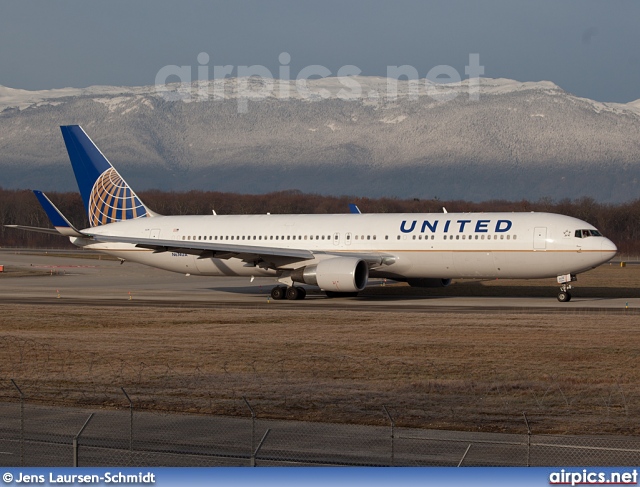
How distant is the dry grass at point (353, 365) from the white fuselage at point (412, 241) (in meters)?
6.49

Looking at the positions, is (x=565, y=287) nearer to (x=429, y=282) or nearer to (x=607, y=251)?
(x=607, y=251)

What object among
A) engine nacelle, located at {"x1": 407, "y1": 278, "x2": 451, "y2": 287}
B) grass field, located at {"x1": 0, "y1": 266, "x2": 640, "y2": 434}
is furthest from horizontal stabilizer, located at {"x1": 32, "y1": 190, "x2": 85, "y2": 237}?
engine nacelle, located at {"x1": 407, "y1": 278, "x2": 451, "y2": 287}

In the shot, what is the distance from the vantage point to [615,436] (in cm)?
1598

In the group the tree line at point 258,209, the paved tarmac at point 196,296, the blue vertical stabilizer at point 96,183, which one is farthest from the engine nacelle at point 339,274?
the tree line at point 258,209

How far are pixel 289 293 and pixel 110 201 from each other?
13.5 metres

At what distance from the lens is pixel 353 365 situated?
80.0 ft

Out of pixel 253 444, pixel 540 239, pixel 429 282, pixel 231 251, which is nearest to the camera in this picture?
pixel 253 444

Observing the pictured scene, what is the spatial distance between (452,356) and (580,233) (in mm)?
19133

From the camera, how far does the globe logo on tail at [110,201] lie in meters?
54.1

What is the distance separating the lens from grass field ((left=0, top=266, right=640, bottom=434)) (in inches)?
735

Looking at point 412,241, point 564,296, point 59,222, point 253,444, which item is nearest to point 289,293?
point 412,241

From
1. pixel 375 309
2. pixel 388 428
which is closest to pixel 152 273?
pixel 375 309

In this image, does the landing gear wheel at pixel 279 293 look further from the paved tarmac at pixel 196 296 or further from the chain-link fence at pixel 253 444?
the chain-link fence at pixel 253 444

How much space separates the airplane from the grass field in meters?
5.15
